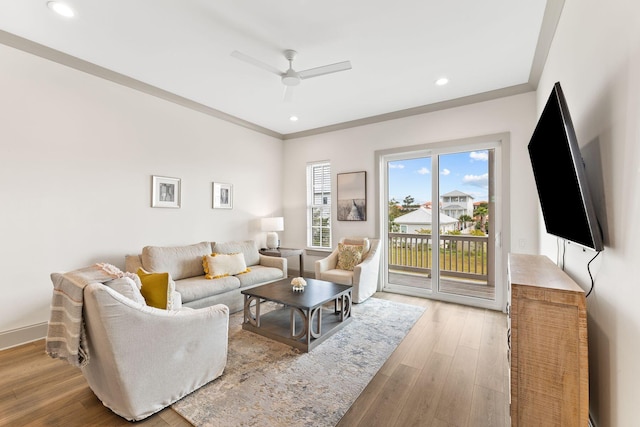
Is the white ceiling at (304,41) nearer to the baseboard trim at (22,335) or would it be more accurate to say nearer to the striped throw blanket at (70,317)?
the striped throw blanket at (70,317)

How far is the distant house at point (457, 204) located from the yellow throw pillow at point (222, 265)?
3.11 meters

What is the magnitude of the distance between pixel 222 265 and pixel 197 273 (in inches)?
13.7

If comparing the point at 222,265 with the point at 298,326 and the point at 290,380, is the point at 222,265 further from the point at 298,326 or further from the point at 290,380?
the point at 290,380

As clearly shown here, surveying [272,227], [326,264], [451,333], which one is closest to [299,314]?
[326,264]

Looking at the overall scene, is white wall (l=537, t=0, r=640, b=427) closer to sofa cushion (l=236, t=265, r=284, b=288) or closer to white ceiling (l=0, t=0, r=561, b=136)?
white ceiling (l=0, t=0, r=561, b=136)

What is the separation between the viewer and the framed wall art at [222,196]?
4.40 metres

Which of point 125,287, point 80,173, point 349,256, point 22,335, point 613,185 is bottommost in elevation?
point 22,335

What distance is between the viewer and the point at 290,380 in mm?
2154

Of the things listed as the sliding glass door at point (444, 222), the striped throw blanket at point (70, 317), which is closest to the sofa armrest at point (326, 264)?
the sliding glass door at point (444, 222)

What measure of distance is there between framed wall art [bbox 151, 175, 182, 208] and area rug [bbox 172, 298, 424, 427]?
6.32 feet

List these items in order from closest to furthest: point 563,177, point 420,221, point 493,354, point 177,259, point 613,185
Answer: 1. point 613,185
2. point 563,177
3. point 493,354
4. point 177,259
5. point 420,221

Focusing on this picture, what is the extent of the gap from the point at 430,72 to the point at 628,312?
2.93m

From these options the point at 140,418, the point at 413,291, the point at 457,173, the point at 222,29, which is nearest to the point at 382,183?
the point at 457,173

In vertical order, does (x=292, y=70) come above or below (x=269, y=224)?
above
